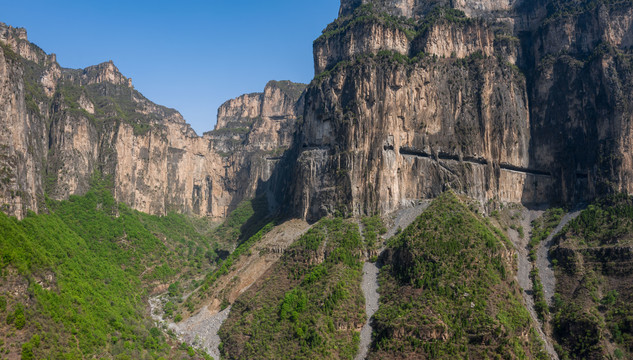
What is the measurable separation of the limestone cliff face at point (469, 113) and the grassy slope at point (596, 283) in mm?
11473

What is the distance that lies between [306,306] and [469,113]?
59.0 meters

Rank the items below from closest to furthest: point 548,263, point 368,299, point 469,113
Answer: point 368,299 < point 548,263 < point 469,113

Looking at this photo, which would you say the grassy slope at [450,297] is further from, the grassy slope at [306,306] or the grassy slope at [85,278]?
the grassy slope at [85,278]

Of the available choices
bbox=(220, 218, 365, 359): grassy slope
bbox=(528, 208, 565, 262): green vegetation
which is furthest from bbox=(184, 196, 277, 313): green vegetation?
bbox=(528, 208, 565, 262): green vegetation

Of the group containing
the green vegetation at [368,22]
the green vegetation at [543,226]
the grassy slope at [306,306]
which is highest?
the green vegetation at [368,22]

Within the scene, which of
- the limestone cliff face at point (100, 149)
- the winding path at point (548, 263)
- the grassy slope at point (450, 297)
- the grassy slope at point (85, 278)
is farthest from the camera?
the winding path at point (548, 263)

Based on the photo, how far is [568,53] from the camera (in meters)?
113

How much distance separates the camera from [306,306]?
78312mm

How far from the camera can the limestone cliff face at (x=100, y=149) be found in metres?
77.1

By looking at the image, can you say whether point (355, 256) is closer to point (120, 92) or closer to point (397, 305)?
point (397, 305)

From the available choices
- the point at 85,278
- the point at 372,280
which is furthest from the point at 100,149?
the point at 372,280

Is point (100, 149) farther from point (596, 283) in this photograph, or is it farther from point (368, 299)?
point (596, 283)

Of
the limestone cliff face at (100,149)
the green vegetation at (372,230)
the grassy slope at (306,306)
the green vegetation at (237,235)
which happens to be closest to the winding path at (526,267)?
the green vegetation at (372,230)

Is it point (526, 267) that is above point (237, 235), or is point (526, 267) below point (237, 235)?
below
